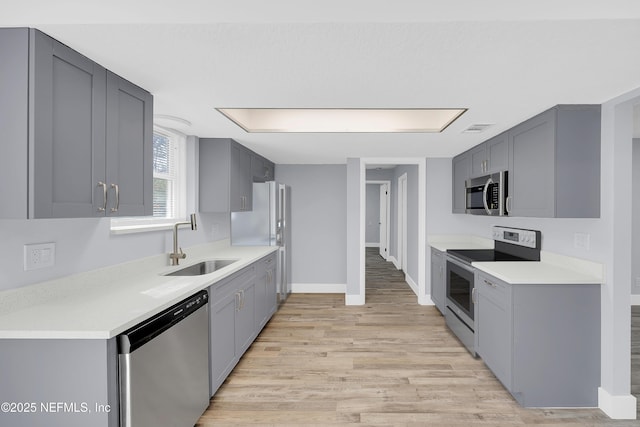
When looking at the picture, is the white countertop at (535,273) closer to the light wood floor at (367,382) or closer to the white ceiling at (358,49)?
the light wood floor at (367,382)

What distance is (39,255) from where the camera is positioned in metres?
1.75

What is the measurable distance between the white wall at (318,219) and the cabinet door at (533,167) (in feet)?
9.19

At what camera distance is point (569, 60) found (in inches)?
64.4

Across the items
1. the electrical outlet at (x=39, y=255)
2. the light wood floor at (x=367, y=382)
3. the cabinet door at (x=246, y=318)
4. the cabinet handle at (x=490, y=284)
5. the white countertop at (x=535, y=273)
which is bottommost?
the light wood floor at (x=367, y=382)

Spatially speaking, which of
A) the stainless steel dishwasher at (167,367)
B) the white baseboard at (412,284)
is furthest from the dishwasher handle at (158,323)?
the white baseboard at (412,284)

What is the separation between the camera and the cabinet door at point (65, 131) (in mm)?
1396

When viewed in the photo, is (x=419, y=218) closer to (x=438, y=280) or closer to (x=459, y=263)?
(x=438, y=280)

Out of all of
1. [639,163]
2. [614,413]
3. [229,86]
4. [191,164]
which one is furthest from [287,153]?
[639,163]

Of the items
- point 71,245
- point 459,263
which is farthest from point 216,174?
point 459,263

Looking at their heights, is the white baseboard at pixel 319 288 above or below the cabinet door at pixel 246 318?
below

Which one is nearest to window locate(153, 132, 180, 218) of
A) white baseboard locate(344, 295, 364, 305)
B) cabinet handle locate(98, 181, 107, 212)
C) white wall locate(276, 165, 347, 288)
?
cabinet handle locate(98, 181, 107, 212)

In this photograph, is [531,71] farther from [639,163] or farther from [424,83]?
[639,163]

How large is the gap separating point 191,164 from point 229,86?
163 centimetres

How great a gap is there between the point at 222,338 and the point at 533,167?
2.80 meters
